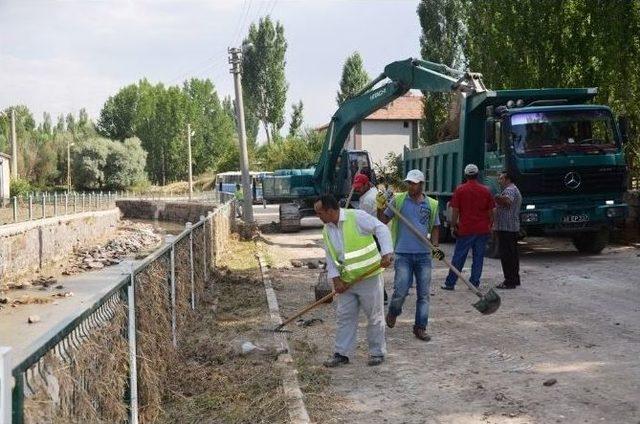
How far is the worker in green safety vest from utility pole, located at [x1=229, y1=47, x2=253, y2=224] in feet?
51.8

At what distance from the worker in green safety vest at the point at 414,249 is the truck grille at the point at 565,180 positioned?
626 centimetres

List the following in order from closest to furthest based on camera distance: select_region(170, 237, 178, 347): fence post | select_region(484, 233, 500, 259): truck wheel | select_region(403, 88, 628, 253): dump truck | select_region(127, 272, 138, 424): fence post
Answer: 1. select_region(127, 272, 138, 424): fence post
2. select_region(170, 237, 178, 347): fence post
3. select_region(403, 88, 628, 253): dump truck
4. select_region(484, 233, 500, 259): truck wheel

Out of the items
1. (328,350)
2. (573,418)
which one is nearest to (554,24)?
(328,350)

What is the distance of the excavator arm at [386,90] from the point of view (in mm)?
16406

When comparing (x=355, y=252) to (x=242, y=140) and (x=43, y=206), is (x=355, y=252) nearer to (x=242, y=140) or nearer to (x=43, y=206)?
(x=242, y=140)

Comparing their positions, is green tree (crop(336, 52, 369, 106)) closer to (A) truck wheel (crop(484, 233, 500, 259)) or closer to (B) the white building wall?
(B) the white building wall

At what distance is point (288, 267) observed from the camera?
50.3 ft

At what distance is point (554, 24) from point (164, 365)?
17.3 metres

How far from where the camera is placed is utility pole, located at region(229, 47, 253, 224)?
24.4 metres

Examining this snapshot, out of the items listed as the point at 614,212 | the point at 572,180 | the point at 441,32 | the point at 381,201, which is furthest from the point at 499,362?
the point at 441,32

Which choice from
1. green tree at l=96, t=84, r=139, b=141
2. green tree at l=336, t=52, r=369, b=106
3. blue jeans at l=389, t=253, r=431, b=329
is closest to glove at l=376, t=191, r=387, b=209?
blue jeans at l=389, t=253, r=431, b=329

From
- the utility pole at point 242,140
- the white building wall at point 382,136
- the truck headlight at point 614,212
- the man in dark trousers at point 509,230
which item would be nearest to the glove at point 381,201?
the man in dark trousers at point 509,230

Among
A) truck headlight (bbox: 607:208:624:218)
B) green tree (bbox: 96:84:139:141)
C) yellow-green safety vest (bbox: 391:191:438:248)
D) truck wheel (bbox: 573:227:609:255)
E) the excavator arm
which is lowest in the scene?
truck wheel (bbox: 573:227:609:255)

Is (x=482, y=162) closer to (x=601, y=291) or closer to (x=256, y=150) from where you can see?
(x=601, y=291)
